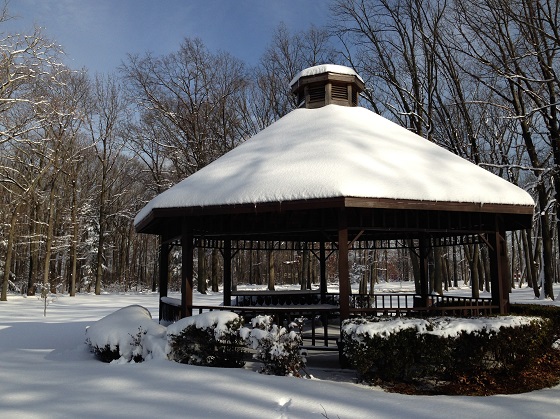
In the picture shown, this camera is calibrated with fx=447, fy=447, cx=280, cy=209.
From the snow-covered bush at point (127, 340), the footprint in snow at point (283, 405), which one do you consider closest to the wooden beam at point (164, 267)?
the snow-covered bush at point (127, 340)

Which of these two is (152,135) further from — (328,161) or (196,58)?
(328,161)

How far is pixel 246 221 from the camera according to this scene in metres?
11.7

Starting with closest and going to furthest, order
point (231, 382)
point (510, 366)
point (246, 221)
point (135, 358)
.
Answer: point (231, 382) < point (510, 366) < point (135, 358) < point (246, 221)

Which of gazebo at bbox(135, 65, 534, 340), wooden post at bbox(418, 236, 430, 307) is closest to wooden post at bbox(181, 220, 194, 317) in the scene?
gazebo at bbox(135, 65, 534, 340)

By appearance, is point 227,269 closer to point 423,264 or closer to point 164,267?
point 164,267

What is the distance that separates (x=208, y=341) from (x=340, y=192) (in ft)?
12.4

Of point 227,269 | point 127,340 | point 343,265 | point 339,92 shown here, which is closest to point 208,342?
point 127,340

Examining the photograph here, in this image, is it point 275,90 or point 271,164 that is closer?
point 271,164

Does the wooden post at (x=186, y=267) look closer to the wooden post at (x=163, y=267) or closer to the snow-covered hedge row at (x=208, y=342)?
the snow-covered hedge row at (x=208, y=342)

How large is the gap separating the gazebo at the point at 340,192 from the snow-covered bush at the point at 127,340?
1082 millimetres

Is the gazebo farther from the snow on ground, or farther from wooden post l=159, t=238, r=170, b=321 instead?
the snow on ground

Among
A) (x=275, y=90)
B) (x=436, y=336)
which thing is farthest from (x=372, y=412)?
(x=275, y=90)

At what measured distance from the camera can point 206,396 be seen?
6.56 m

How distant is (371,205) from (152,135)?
27691mm
